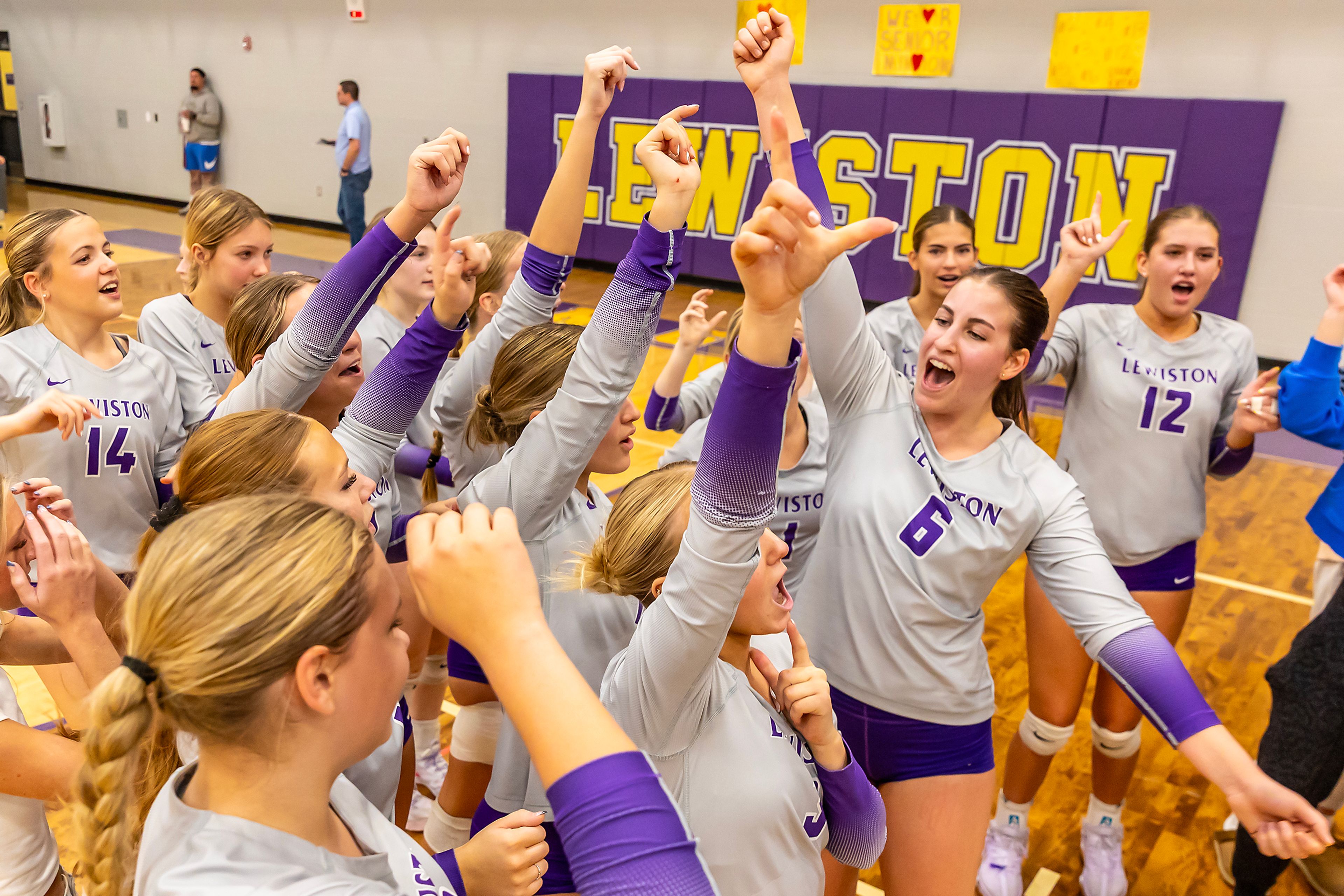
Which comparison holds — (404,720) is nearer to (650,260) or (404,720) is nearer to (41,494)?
(41,494)

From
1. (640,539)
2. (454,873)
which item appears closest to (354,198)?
(640,539)

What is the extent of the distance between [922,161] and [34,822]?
33.5ft

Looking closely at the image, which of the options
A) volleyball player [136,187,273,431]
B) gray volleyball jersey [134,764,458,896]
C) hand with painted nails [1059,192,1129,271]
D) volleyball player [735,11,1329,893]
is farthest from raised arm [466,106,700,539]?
volleyball player [136,187,273,431]

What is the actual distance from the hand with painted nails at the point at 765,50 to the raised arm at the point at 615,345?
29cm

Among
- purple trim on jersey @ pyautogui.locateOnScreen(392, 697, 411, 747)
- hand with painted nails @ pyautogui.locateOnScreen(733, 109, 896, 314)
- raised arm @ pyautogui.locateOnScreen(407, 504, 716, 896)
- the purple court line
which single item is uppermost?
hand with painted nails @ pyautogui.locateOnScreen(733, 109, 896, 314)

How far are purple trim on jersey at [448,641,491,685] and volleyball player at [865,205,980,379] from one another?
2.12 meters

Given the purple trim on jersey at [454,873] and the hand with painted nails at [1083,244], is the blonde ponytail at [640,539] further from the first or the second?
the hand with painted nails at [1083,244]

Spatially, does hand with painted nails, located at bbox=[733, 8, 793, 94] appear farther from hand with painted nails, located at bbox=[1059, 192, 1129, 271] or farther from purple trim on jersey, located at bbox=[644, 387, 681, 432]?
purple trim on jersey, located at bbox=[644, 387, 681, 432]

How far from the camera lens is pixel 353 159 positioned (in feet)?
41.3

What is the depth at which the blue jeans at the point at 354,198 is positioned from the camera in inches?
508

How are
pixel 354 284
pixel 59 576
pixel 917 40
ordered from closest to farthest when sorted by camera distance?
1. pixel 59 576
2. pixel 354 284
3. pixel 917 40

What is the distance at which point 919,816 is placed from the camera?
7.36 ft

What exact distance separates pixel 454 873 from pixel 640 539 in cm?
67

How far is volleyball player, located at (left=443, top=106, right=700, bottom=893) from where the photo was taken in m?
1.98
